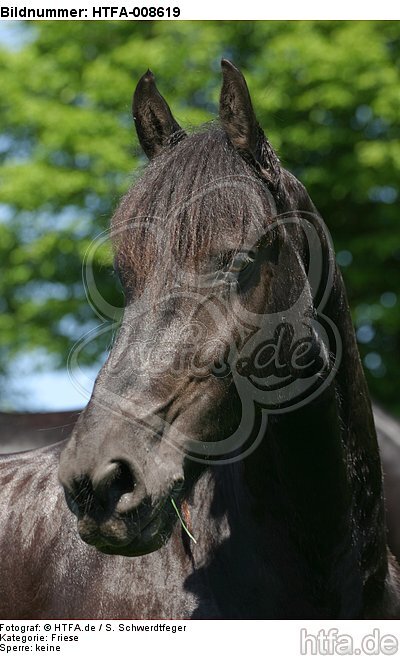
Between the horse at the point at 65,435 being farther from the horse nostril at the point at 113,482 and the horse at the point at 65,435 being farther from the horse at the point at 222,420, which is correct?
the horse nostril at the point at 113,482

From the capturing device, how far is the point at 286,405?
321 cm

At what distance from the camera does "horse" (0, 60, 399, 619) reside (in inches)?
104

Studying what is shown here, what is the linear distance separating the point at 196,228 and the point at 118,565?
5.18ft

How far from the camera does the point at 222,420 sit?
9.54ft

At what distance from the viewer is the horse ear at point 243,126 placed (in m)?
3.10

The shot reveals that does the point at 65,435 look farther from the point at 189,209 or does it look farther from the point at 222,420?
the point at 189,209

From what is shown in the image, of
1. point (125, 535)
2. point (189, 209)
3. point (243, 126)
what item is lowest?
point (125, 535)

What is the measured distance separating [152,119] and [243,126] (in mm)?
479

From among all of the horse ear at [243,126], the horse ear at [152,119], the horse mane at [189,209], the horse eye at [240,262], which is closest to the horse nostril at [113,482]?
the horse mane at [189,209]

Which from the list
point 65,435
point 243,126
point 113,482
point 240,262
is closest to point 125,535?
point 113,482
